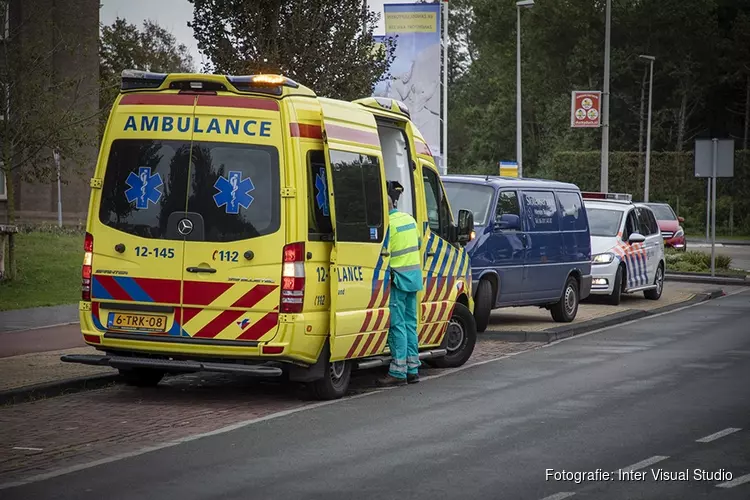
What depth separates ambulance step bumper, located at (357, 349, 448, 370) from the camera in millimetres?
12545

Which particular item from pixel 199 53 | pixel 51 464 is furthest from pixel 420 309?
pixel 199 53

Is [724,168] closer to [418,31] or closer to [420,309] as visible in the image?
[418,31]

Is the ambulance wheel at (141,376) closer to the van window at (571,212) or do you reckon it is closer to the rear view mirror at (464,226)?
the rear view mirror at (464,226)

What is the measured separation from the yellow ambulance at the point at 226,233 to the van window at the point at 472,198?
6233 mm

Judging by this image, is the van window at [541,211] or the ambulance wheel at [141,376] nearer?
the ambulance wheel at [141,376]

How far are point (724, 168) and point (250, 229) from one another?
22.3m

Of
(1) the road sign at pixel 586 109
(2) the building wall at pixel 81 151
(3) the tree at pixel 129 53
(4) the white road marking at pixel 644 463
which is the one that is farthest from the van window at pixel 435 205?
(3) the tree at pixel 129 53

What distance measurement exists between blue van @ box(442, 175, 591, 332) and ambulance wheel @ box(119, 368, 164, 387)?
18.8 feet

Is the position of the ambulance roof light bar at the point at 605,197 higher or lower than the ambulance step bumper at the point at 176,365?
higher

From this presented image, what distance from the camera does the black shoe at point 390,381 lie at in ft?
43.2

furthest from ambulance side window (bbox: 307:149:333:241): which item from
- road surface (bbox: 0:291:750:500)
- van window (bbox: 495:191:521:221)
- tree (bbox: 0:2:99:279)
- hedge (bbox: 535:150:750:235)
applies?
hedge (bbox: 535:150:750:235)

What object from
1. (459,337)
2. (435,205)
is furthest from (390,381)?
→ (435,205)

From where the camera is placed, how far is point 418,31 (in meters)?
38.4

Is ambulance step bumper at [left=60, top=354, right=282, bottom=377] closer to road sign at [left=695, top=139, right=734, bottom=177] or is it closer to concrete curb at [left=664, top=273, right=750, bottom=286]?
concrete curb at [left=664, top=273, right=750, bottom=286]
